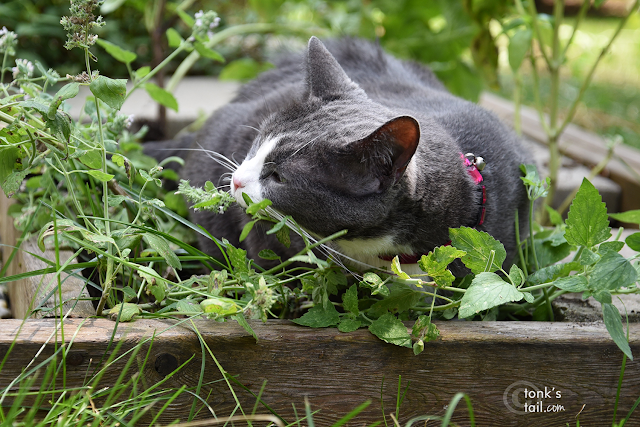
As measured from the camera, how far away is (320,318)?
1134 millimetres

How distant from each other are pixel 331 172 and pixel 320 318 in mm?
288

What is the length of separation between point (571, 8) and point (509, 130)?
6.78 m

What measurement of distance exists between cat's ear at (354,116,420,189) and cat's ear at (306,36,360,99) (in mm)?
279

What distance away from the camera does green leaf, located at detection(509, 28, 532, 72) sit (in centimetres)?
178

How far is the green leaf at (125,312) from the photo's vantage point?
42.7 inches

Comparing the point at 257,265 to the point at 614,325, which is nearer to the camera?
the point at 614,325

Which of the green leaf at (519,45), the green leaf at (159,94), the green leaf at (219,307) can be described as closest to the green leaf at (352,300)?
the green leaf at (219,307)

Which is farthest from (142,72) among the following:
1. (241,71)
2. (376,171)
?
(241,71)

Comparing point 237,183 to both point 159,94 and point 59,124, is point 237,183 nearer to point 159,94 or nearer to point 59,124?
point 59,124

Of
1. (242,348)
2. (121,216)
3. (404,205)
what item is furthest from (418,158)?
(121,216)

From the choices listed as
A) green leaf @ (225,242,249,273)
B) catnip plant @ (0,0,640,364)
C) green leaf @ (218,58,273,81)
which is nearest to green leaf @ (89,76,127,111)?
catnip plant @ (0,0,640,364)

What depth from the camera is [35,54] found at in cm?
395

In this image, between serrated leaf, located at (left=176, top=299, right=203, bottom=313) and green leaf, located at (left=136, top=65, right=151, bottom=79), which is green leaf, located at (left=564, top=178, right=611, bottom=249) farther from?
green leaf, located at (left=136, top=65, right=151, bottom=79)

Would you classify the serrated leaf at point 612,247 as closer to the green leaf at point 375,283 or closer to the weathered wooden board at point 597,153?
the green leaf at point 375,283
